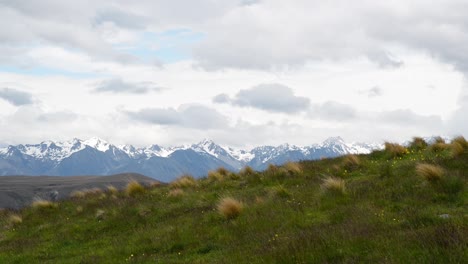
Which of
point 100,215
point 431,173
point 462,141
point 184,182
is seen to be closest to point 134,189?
point 184,182

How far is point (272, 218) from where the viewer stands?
13711mm

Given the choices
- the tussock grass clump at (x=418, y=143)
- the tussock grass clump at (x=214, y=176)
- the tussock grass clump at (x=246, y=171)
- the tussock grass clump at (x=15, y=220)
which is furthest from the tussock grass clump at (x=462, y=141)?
the tussock grass clump at (x=15, y=220)

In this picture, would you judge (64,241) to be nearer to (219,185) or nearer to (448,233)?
Answer: (219,185)

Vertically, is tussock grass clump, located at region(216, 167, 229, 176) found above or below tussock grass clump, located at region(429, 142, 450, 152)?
below

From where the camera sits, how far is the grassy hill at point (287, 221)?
347 inches

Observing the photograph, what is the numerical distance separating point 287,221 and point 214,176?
524 inches

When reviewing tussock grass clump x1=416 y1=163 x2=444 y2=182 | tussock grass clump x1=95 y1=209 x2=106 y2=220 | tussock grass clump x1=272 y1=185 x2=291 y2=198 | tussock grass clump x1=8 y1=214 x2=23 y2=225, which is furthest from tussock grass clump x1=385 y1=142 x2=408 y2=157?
tussock grass clump x1=8 y1=214 x2=23 y2=225

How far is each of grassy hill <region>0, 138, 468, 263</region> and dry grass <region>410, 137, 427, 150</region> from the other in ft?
0.56

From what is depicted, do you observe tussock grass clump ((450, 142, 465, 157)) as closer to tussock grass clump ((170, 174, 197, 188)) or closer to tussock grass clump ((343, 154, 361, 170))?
tussock grass clump ((343, 154, 361, 170))

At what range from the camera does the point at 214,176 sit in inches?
1030

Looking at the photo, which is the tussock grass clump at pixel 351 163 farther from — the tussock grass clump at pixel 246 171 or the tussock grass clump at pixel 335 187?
the tussock grass clump at pixel 246 171

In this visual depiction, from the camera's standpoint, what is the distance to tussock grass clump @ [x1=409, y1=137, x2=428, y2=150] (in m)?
24.2

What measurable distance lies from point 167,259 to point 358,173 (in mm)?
10694

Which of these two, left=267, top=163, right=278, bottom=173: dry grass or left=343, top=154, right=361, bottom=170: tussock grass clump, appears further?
left=267, top=163, right=278, bottom=173: dry grass
